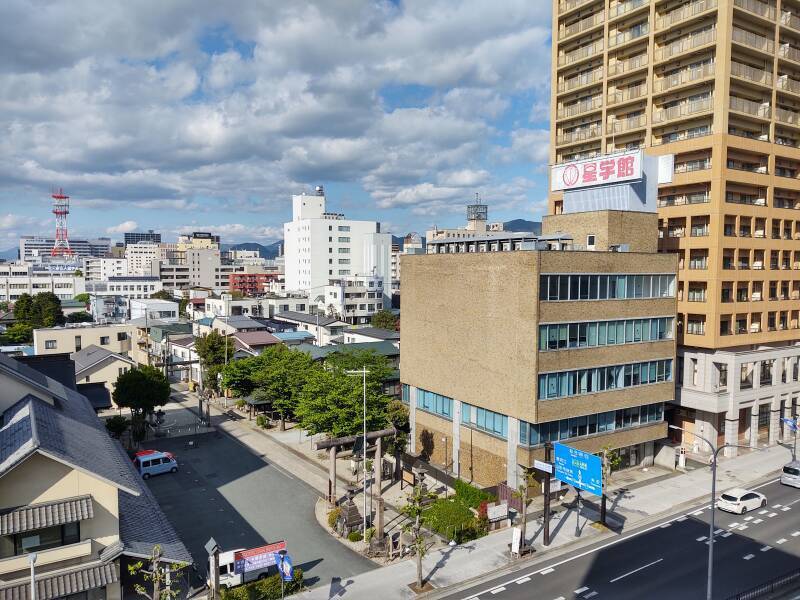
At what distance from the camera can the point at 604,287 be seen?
46938 mm

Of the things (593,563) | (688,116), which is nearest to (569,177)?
(688,116)

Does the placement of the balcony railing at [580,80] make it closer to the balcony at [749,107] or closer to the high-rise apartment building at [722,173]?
the high-rise apartment building at [722,173]

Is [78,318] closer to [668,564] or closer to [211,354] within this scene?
[211,354]

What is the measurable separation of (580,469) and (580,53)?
51.9 m

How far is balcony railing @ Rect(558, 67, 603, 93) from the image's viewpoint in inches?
2574

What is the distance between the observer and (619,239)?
5009 centimetres

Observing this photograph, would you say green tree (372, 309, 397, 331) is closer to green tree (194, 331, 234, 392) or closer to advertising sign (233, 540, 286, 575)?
green tree (194, 331, 234, 392)

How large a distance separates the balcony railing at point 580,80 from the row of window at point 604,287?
2807 centimetres

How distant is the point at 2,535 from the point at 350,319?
113175mm

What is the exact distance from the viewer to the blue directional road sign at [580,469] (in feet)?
118

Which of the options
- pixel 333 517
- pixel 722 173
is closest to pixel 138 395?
pixel 333 517

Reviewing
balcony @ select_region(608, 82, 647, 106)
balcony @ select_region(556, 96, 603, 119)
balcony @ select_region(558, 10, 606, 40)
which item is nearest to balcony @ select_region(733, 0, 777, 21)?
balcony @ select_region(608, 82, 647, 106)

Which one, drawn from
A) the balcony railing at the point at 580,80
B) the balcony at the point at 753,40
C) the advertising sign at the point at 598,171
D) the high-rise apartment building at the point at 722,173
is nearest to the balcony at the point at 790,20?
the high-rise apartment building at the point at 722,173

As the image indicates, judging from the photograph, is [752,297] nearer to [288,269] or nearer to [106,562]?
[106,562]
